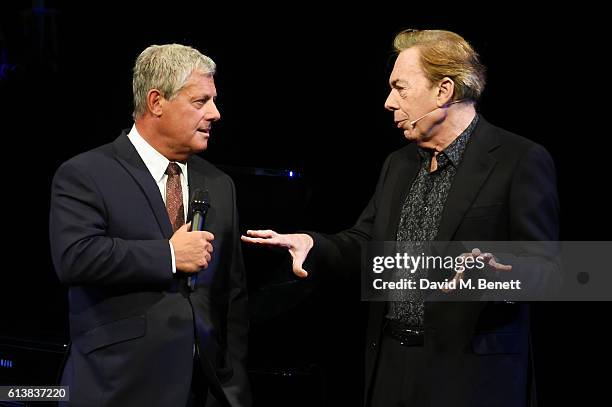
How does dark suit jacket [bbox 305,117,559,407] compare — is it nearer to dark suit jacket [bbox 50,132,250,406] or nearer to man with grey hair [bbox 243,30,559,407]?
man with grey hair [bbox 243,30,559,407]

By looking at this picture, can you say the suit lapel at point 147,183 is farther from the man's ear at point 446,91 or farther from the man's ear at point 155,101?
the man's ear at point 446,91

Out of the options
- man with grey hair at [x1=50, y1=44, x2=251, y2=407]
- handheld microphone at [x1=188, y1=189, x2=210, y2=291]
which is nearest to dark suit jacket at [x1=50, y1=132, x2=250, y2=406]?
man with grey hair at [x1=50, y1=44, x2=251, y2=407]

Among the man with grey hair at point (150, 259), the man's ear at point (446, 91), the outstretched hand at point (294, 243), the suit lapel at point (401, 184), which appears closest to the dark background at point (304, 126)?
the outstretched hand at point (294, 243)

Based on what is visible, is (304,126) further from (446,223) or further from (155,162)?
(446,223)

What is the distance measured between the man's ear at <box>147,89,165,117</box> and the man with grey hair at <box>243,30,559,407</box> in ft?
1.82

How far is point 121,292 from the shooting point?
8.18 feet

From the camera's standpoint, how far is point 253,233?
8.50 feet

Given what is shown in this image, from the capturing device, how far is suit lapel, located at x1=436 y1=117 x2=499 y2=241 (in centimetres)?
253

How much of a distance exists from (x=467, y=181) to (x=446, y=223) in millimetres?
153

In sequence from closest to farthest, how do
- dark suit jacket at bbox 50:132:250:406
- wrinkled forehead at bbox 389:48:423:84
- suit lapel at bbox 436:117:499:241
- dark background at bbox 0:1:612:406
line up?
dark suit jacket at bbox 50:132:250:406 → suit lapel at bbox 436:117:499:241 → wrinkled forehead at bbox 389:48:423:84 → dark background at bbox 0:1:612:406

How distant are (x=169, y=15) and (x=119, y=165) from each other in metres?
2.51

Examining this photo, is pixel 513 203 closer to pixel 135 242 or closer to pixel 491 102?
pixel 135 242

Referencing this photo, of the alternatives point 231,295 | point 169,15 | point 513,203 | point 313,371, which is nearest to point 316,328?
point 313,371

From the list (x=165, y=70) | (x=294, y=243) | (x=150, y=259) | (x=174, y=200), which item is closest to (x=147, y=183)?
(x=174, y=200)
